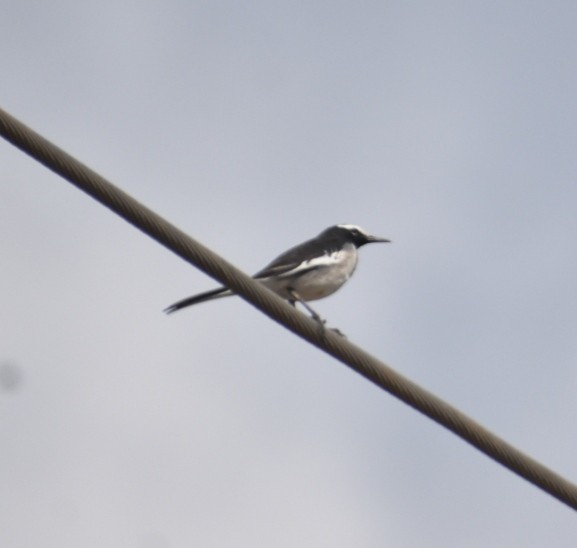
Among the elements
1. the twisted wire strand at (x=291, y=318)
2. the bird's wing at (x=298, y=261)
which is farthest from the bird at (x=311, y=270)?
the twisted wire strand at (x=291, y=318)

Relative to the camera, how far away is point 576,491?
7.10m

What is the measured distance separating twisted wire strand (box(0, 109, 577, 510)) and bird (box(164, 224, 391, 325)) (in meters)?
3.13

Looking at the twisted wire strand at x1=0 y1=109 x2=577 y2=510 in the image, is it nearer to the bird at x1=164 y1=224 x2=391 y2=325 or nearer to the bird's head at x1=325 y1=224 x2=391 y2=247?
the bird at x1=164 y1=224 x2=391 y2=325

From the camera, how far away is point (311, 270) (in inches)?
447

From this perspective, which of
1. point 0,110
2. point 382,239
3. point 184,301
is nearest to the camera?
point 0,110

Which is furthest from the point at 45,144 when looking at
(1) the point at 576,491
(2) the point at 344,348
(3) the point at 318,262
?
(3) the point at 318,262

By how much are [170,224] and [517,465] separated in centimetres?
206

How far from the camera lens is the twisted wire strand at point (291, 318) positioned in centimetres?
636

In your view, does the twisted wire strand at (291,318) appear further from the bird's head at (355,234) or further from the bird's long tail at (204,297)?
the bird's head at (355,234)

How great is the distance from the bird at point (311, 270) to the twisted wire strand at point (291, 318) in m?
3.13

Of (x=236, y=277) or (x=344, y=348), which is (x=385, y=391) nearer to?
(x=344, y=348)

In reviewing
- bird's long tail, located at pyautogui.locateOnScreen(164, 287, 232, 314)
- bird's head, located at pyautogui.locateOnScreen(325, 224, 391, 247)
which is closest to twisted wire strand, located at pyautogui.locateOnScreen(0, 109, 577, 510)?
bird's long tail, located at pyautogui.locateOnScreen(164, 287, 232, 314)

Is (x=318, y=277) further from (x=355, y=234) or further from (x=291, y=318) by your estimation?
(x=291, y=318)

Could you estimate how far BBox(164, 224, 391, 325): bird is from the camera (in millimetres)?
11062
